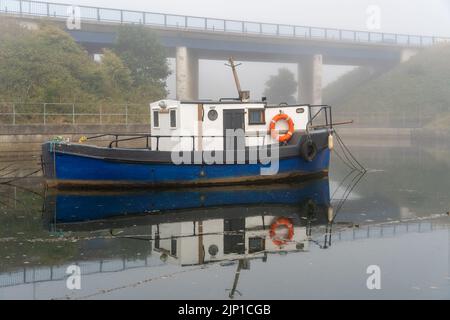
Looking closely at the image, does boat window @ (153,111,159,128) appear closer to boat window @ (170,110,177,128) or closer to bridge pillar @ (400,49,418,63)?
boat window @ (170,110,177,128)

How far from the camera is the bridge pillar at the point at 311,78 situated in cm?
5347

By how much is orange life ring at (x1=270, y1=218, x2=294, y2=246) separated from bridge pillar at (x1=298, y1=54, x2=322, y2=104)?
43838 mm

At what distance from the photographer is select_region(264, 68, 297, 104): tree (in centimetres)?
6038

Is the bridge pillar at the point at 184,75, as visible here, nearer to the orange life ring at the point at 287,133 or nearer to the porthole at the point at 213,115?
the orange life ring at the point at 287,133

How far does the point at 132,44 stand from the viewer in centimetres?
3791

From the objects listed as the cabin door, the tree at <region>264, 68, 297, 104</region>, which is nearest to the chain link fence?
the cabin door

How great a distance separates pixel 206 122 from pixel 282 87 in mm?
45301

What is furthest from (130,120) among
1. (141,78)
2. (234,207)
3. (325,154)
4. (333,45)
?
(333,45)

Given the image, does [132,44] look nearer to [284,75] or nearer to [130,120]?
[130,120]

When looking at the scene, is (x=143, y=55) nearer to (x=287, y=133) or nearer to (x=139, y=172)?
(x=287, y=133)

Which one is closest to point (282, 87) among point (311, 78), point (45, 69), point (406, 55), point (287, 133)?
point (311, 78)

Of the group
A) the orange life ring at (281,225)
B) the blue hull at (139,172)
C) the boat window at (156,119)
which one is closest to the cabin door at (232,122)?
the blue hull at (139,172)

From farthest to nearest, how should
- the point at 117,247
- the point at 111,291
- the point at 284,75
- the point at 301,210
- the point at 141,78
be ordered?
the point at 284,75, the point at 141,78, the point at 301,210, the point at 117,247, the point at 111,291
